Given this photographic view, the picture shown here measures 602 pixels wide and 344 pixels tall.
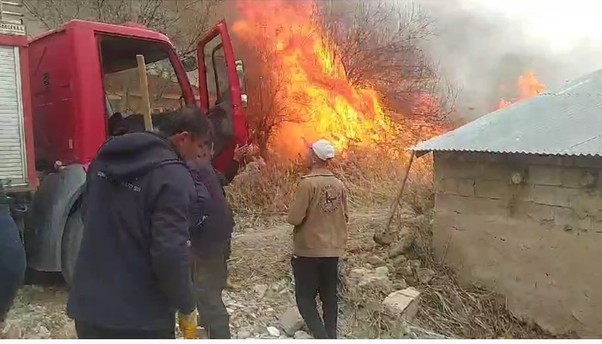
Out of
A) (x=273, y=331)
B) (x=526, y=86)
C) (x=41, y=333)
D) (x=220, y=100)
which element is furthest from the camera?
(x=526, y=86)

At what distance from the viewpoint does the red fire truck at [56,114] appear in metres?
4.52

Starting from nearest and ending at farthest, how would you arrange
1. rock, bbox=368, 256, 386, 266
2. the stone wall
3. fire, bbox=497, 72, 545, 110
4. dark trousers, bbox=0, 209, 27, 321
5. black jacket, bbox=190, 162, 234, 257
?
dark trousers, bbox=0, 209, 27, 321
black jacket, bbox=190, 162, 234, 257
the stone wall
rock, bbox=368, 256, 386, 266
fire, bbox=497, 72, 545, 110

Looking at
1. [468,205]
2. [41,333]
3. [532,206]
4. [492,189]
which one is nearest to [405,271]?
[468,205]

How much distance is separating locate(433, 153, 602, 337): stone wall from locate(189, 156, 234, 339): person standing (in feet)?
10.6

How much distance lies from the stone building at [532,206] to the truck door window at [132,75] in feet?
8.87

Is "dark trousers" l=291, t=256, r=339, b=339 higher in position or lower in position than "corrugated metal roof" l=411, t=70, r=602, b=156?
lower

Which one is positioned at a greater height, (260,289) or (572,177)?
(572,177)

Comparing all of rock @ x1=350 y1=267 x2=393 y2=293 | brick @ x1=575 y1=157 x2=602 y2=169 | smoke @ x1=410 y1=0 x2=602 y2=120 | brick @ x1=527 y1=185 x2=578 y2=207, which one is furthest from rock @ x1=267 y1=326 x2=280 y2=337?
smoke @ x1=410 y1=0 x2=602 y2=120

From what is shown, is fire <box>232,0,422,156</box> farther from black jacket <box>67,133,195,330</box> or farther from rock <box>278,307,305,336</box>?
black jacket <box>67,133,195,330</box>

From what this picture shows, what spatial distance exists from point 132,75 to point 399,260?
3402 millimetres

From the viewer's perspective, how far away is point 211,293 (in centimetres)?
383

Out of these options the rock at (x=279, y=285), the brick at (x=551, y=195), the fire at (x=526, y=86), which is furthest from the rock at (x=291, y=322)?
the fire at (x=526, y=86)

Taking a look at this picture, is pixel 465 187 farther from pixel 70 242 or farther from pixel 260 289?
pixel 70 242

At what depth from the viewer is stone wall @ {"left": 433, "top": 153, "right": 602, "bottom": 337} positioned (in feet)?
17.7
